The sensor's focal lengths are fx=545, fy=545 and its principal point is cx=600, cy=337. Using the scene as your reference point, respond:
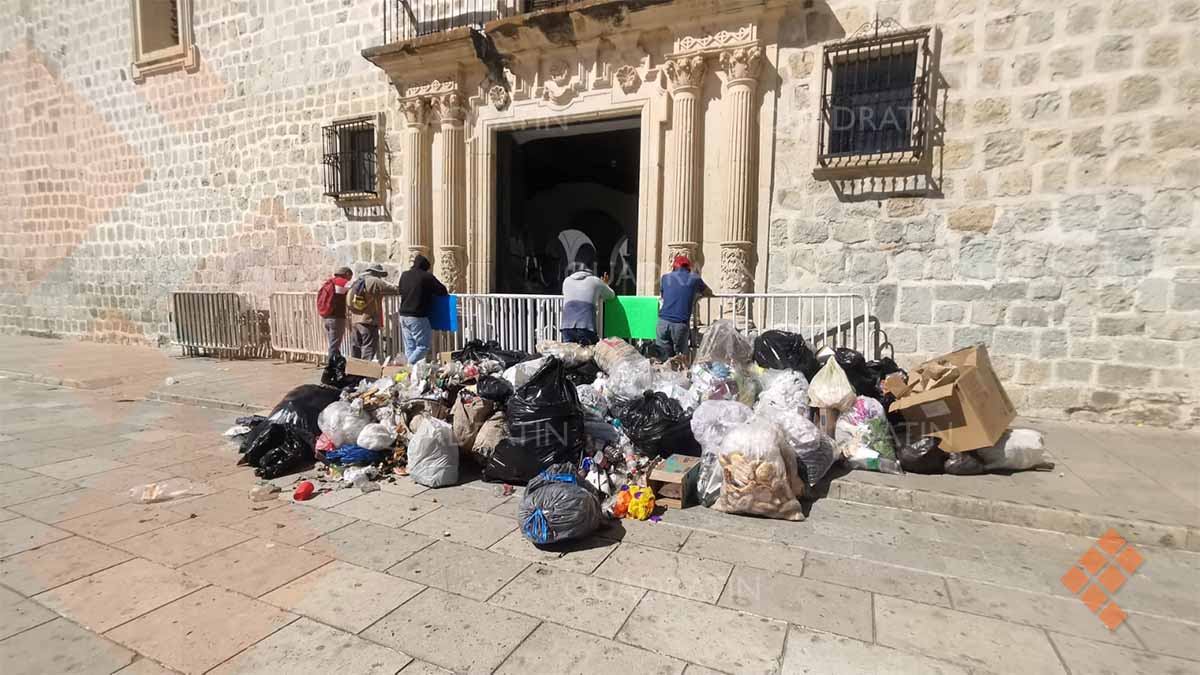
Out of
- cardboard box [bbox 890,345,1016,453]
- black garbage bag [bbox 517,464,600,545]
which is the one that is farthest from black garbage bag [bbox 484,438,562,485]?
cardboard box [bbox 890,345,1016,453]

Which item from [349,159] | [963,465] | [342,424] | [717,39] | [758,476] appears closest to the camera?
[758,476]

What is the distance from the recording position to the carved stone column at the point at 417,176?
28.6 ft

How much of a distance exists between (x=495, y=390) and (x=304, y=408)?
171 centimetres

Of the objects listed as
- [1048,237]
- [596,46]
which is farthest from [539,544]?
[596,46]

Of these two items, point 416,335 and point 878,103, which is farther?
point 416,335

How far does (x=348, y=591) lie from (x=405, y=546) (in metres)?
0.49

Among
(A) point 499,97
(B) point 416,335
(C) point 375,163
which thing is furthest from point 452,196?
(B) point 416,335

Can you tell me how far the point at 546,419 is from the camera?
3857mm

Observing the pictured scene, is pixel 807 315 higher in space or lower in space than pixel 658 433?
higher

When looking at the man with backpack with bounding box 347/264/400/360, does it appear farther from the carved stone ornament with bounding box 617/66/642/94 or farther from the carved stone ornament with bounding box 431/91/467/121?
the carved stone ornament with bounding box 617/66/642/94

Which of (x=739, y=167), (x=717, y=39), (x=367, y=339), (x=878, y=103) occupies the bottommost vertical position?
(x=367, y=339)

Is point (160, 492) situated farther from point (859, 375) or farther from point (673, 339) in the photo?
point (859, 375)

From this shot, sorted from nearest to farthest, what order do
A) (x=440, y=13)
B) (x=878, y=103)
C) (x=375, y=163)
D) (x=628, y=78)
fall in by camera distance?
1. (x=878, y=103)
2. (x=628, y=78)
3. (x=440, y=13)
4. (x=375, y=163)

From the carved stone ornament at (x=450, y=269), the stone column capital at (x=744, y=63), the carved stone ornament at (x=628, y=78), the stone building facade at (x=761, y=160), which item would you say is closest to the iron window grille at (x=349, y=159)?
the stone building facade at (x=761, y=160)
